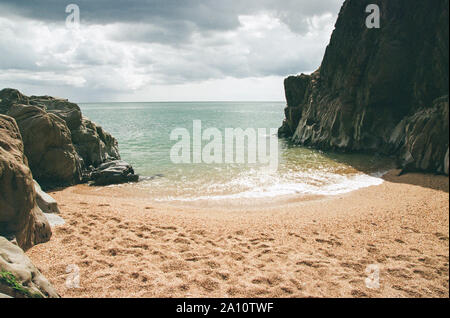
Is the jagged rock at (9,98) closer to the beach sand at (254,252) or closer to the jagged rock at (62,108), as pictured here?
the jagged rock at (62,108)

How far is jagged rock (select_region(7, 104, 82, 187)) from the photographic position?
1382 cm

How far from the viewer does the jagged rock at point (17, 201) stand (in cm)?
598

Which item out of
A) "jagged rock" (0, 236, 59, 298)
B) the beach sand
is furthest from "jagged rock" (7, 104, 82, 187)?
"jagged rock" (0, 236, 59, 298)

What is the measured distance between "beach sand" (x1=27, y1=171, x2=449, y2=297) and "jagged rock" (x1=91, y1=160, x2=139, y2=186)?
6310 millimetres

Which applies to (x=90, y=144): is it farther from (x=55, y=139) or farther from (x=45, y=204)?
(x=45, y=204)

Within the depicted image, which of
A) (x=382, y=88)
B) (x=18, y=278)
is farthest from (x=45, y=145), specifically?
(x=382, y=88)

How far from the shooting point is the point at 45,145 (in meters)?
14.4

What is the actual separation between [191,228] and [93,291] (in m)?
3.75

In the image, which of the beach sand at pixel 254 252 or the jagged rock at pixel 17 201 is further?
the jagged rock at pixel 17 201

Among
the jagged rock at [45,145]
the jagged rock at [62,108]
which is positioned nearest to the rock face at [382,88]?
the jagged rock at [45,145]

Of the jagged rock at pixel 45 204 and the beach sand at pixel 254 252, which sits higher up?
the jagged rock at pixel 45 204

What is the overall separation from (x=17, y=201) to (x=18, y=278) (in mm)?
2500

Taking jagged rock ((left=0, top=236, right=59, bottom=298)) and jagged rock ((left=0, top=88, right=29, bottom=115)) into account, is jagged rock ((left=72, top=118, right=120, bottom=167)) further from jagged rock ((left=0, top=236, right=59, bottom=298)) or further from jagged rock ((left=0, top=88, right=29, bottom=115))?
jagged rock ((left=0, top=236, right=59, bottom=298))

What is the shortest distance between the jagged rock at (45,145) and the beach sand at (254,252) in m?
5.39
